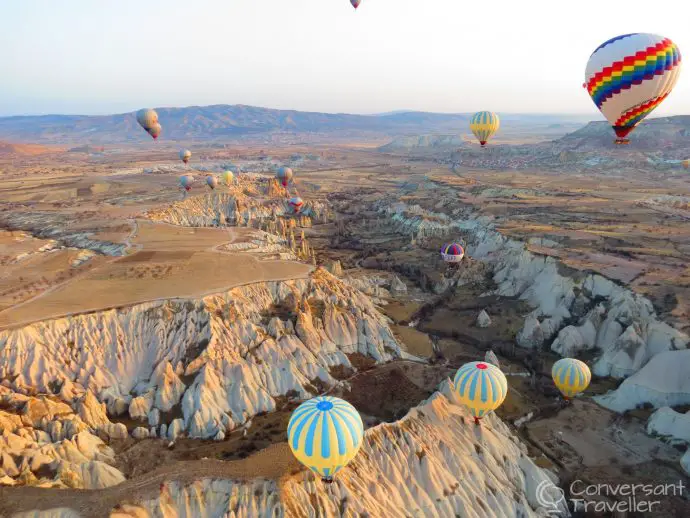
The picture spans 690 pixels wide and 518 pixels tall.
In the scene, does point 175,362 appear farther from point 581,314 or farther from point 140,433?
point 581,314

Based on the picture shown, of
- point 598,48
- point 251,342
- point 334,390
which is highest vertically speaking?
point 598,48

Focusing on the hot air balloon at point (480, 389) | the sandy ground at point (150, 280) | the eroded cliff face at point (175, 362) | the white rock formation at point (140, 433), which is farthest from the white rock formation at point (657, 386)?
the white rock formation at point (140, 433)

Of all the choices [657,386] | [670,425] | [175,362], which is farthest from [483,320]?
[175,362]

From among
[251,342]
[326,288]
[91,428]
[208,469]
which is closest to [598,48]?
[326,288]

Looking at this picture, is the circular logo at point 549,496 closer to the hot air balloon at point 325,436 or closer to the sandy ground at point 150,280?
the hot air balloon at point 325,436

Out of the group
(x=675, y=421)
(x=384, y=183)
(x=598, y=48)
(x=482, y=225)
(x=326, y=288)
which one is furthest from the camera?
(x=384, y=183)

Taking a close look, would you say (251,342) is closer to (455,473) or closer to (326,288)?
(326,288)

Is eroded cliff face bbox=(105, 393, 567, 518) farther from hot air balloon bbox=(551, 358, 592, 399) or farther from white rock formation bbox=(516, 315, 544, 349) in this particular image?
white rock formation bbox=(516, 315, 544, 349)
